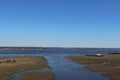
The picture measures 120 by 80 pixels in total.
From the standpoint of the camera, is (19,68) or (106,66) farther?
(106,66)

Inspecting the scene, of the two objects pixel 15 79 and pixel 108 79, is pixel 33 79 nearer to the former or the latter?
pixel 15 79

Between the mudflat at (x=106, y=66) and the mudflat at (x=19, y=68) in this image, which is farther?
the mudflat at (x=106, y=66)

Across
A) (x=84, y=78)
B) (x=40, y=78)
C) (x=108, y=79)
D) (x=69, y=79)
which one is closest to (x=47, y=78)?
(x=40, y=78)

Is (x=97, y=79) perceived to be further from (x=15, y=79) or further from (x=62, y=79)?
(x=15, y=79)

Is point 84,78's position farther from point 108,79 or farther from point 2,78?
point 2,78

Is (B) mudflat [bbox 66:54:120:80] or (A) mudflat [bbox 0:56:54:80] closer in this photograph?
(A) mudflat [bbox 0:56:54:80]

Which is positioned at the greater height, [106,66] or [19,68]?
[106,66]

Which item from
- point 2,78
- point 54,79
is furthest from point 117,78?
point 2,78
